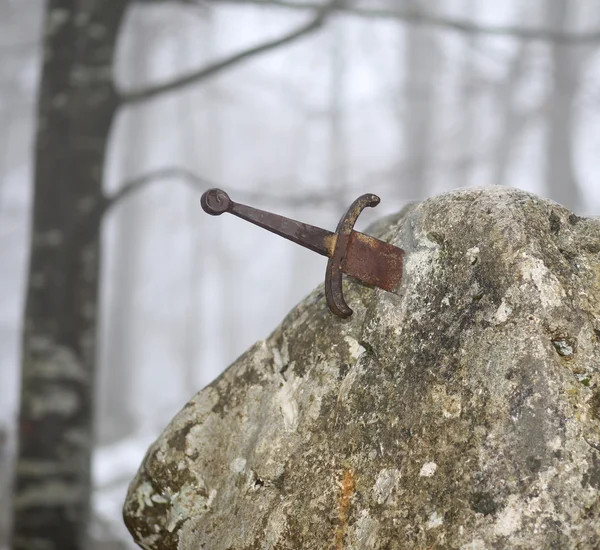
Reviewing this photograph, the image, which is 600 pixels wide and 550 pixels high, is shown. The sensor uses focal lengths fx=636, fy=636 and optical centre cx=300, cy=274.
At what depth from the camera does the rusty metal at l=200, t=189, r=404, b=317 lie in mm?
1216

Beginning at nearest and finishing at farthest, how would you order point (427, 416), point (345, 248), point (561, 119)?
point (427, 416), point (345, 248), point (561, 119)

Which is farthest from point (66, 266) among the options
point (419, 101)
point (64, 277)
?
point (419, 101)

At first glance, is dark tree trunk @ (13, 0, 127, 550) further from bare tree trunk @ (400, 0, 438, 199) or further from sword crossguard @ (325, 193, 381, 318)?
bare tree trunk @ (400, 0, 438, 199)

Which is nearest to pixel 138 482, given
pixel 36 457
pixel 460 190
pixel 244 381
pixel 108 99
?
pixel 244 381

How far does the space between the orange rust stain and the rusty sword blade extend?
36 centimetres

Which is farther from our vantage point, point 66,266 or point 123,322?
point 123,322

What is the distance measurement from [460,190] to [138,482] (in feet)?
3.03

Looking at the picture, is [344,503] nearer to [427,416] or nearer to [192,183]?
[427,416]

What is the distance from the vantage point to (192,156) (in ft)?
58.9

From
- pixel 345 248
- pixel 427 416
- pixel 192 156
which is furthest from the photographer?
pixel 192 156

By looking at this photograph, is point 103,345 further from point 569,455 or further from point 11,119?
point 569,455

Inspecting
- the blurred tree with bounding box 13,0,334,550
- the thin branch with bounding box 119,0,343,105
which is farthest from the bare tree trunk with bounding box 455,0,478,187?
the blurred tree with bounding box 13,0,334,550

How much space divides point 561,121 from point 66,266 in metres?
7.41

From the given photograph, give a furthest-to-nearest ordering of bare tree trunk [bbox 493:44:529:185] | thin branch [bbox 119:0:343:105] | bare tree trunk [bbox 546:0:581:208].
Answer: bare tree trunk [bbox 493:44:529:185] < bare tree trunk [bbox 546:0:581:208] < thin branch [bbox 119:0:343:105]
